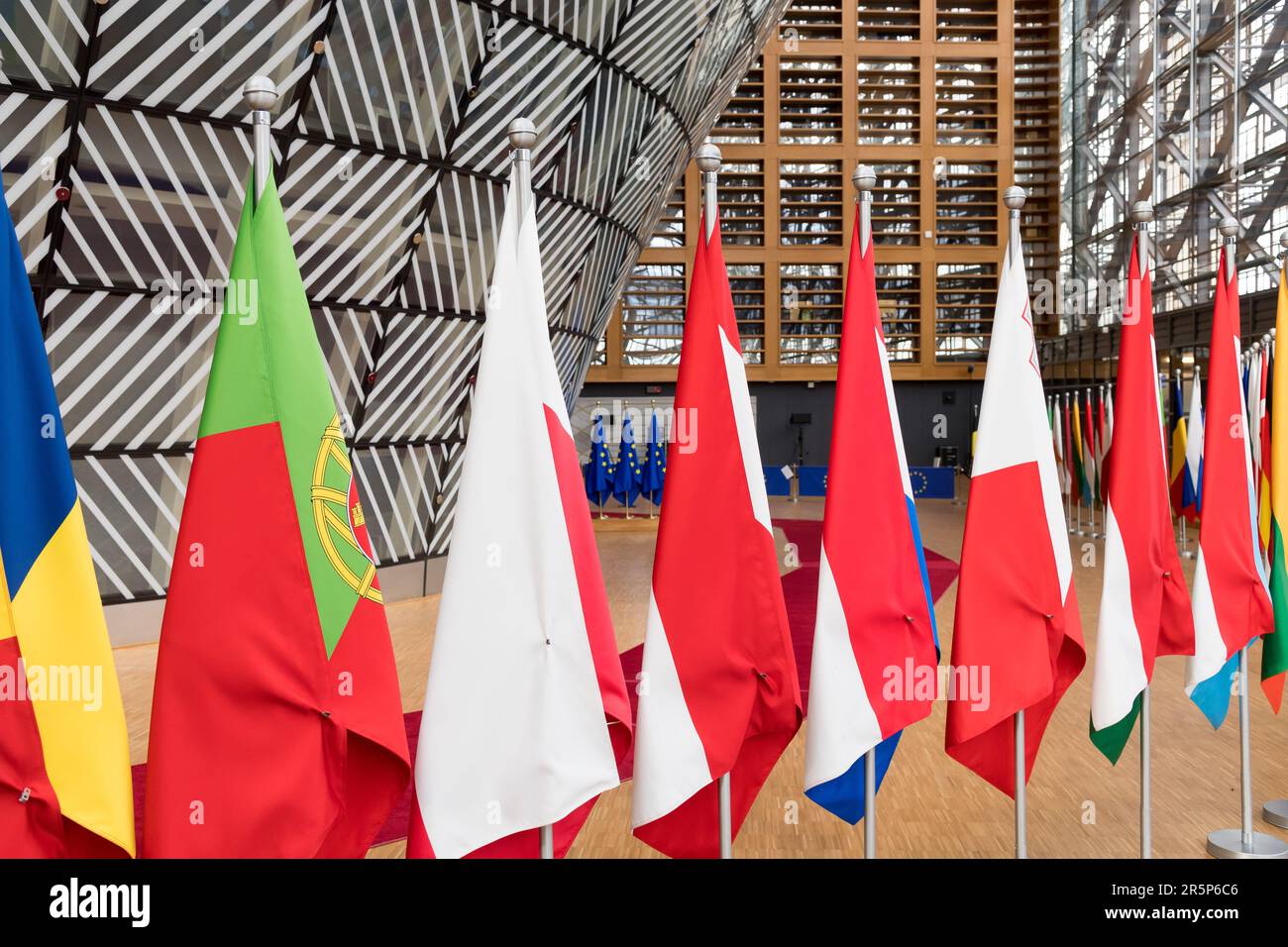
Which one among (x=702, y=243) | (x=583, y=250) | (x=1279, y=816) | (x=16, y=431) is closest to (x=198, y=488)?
(x=16, y=431)

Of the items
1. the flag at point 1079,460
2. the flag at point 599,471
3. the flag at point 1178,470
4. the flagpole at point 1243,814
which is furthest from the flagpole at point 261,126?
the flag at point 599,471

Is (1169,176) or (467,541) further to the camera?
(1169,176)

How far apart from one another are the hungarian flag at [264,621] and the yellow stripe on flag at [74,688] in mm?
98

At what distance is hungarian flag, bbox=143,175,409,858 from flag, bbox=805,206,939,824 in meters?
1.38

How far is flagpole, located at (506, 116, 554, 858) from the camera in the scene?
2.83 m

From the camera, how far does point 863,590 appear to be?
3357 millimetres

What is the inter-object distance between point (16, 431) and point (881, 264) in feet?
112

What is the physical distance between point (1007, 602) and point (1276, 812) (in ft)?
9.74

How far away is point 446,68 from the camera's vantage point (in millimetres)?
10922

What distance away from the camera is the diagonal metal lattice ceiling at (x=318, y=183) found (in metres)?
9.02

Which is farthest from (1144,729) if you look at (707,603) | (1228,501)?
(707,603)

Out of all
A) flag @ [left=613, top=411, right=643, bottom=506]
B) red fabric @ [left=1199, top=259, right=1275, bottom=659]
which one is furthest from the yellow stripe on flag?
flag @ [left=613, top=411, right=643, bottom=506]
